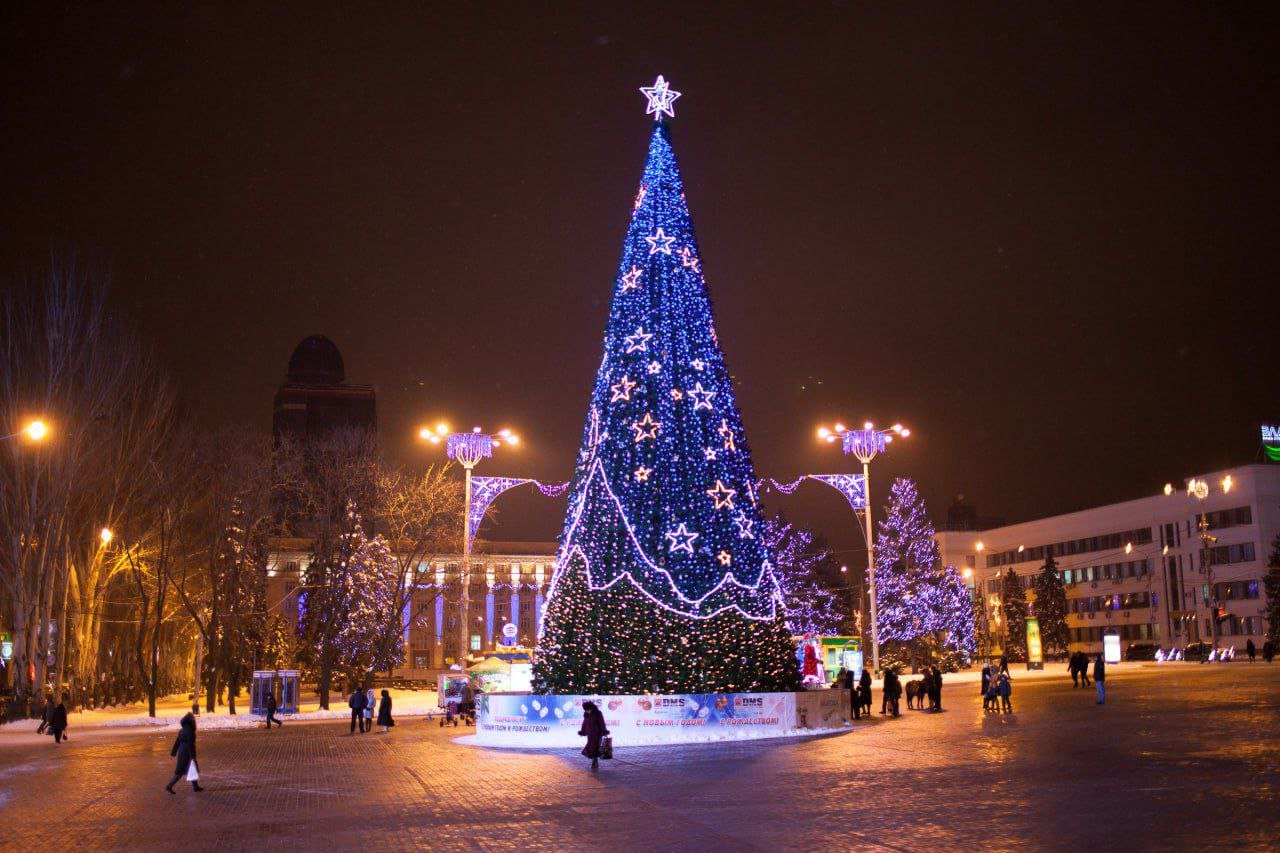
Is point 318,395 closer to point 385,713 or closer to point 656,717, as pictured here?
point 385,713

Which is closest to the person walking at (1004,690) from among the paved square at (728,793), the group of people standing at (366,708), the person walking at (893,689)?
the person walking at (893,689)

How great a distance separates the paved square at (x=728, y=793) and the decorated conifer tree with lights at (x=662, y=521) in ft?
8.20

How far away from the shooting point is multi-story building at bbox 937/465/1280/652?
7525cm

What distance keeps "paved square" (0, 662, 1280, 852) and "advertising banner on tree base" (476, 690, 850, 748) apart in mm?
1135

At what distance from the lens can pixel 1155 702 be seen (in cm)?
3041

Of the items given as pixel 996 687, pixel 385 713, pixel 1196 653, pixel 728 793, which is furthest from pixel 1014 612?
pixel 728 793

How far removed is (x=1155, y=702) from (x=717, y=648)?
44.1 ft

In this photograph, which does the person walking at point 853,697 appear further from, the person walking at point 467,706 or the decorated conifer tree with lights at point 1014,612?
the decorated conifer tree with lights at point 1014,612

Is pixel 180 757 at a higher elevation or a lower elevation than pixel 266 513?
lower

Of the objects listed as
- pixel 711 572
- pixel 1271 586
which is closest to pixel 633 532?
pixel 711 572

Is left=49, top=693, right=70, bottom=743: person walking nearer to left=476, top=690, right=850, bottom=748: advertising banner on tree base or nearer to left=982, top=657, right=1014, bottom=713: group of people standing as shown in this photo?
left=476, top=690, right=850, bottom=748: advertising banner on tree base

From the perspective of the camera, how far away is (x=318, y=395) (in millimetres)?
175500

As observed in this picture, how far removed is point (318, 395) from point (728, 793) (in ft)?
553

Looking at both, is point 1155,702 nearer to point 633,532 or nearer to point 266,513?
point 633,532
